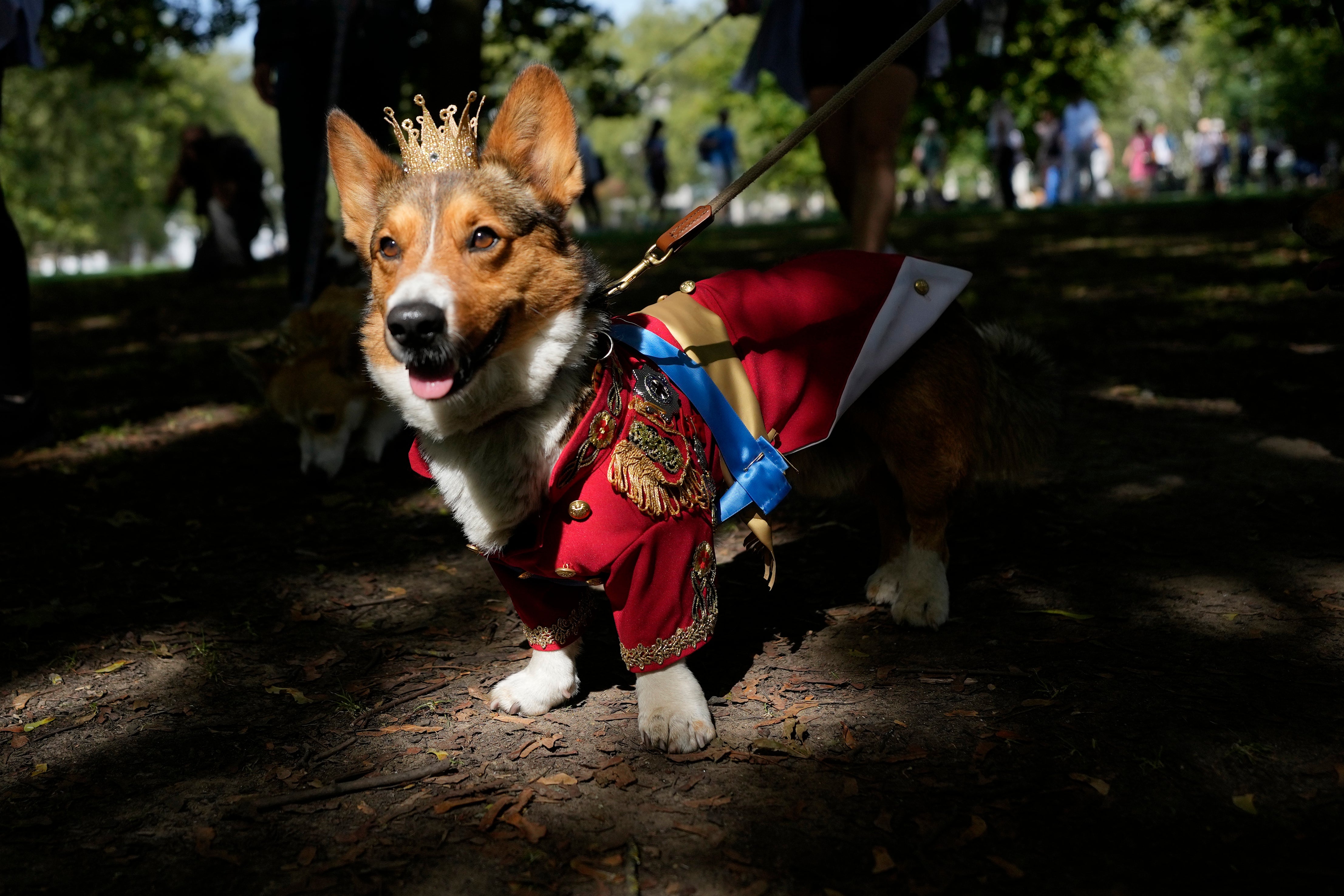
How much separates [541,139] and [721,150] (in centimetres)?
2453

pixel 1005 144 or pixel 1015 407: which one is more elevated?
pixel 1005 144

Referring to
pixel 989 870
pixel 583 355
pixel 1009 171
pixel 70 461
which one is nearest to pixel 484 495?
pixel 583 355

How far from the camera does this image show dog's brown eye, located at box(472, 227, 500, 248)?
248 centimetres

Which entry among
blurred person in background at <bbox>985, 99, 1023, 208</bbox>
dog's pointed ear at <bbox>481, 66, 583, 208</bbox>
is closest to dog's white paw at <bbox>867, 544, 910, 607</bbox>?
dog's pointed ear at <bbox>481, 66, 583, 208</bbox>

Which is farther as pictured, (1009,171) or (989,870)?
(1009,171)

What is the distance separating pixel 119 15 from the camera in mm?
16953

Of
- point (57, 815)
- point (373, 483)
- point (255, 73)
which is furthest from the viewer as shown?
point (255, 73)

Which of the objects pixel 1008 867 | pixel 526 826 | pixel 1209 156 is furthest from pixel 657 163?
pixel 1008 867

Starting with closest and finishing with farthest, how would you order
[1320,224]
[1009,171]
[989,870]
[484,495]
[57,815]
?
[989,870]
[57,815]
[484,495]
[1320,224]
[1009,171]

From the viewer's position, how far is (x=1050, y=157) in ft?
85.9

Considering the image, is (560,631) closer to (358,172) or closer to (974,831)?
(974,831)

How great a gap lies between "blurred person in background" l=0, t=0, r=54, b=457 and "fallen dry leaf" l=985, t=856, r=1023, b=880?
4.94 m

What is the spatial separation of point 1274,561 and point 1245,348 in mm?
3821

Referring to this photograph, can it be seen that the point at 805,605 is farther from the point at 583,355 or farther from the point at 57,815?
the point at 57,815
